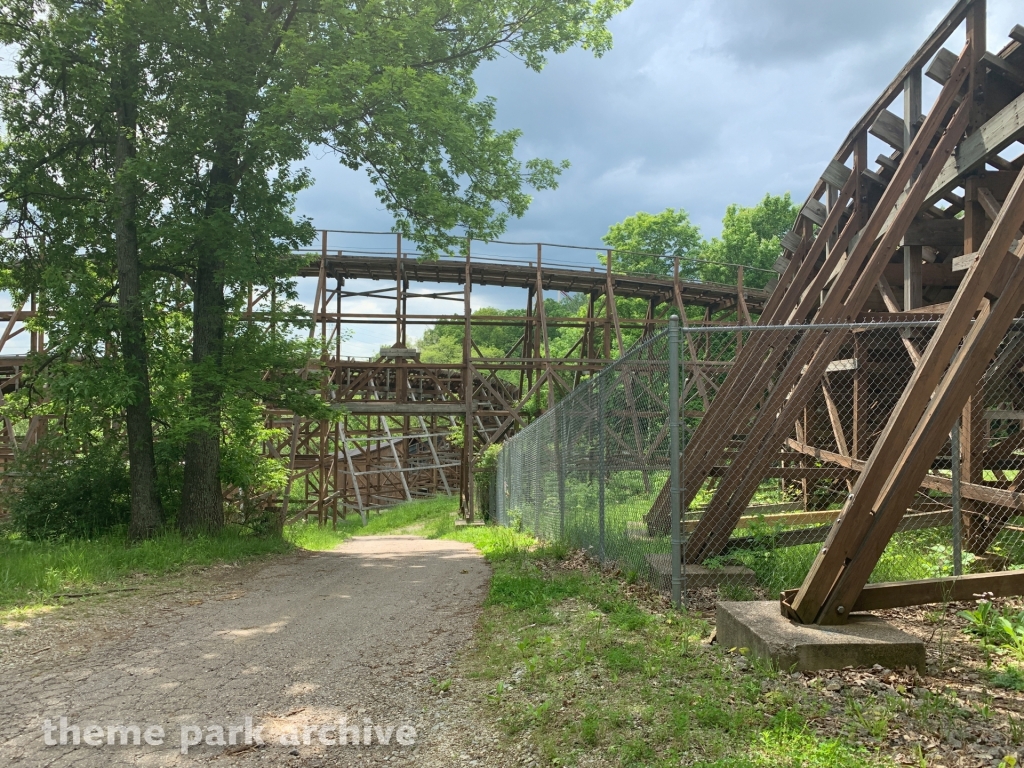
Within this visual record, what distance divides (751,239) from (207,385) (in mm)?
34839

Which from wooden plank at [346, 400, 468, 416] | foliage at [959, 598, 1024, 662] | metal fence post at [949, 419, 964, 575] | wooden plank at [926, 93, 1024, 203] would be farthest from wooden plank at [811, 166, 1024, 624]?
wooden plank at [346, 400, 468, 416]

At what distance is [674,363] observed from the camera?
16.7ft

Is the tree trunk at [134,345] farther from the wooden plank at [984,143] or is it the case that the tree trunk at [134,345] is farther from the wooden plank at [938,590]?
the wooden plank at [984,143]

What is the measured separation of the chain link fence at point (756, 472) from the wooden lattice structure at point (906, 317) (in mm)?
39

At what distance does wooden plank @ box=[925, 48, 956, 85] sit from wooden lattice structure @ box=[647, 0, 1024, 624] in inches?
0.5

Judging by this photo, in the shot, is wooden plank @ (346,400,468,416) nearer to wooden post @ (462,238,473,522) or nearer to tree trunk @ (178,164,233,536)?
wooden post @ (462,238,473,522)

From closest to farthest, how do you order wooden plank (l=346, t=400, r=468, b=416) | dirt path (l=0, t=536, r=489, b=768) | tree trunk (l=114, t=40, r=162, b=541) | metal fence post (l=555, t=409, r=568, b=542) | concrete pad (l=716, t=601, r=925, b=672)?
1. dirt path (l=0, t=536, r=489, b=768)
2. concrete pad (l=716, t=601, r=925, b=672)
3. metal fence post (l=555, t=409, r=568, b=542)
4. tree trunk (l=114, t=40, r=162, b=541)
5. wooden plank (l=346, t=400, r=468, b=416)

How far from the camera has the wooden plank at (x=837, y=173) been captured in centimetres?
877

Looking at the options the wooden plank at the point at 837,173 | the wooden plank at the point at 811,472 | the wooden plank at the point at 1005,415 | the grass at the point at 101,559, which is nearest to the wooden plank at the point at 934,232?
the wooden plank at the point at 837,173

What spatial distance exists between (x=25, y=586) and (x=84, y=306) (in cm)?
443

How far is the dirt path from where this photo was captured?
3.39 metres

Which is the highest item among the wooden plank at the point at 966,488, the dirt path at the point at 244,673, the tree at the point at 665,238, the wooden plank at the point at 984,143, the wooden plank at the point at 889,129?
the tree at the point at 665,238

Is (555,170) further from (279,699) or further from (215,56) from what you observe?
(279,699)

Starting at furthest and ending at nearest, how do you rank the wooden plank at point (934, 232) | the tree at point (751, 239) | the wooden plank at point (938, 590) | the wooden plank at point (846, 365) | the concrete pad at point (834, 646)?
the tree at point (751, 239), the wooden plank at point (846, 365), the wooden plank at point (934, 232), the wooden plank at point (938, 590), the concrete pad at point (834, 646)
